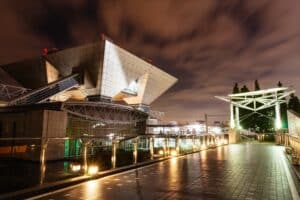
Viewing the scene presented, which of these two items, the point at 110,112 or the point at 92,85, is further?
the point at 92,85

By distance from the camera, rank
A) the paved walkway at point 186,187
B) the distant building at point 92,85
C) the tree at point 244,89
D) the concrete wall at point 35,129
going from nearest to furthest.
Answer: the paved walkway at point 186,187, the concrete wall at point 35,129, the distant building at point 92,85, the tree at point 244,89

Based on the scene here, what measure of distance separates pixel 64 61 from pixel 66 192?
45.5 m

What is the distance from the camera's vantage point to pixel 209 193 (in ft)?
18.2

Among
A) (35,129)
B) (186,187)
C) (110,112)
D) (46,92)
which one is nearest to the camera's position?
(186,187)

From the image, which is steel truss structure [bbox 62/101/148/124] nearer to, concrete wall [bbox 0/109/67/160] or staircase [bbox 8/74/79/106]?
staircase [bbox 8/74/79/106]

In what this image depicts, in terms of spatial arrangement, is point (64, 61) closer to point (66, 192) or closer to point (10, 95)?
point (10, 95)

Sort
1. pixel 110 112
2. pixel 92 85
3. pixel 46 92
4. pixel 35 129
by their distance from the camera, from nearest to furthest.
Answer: pixel 35 129, pixel 46 92, pixel 110 112, pixel 92 85

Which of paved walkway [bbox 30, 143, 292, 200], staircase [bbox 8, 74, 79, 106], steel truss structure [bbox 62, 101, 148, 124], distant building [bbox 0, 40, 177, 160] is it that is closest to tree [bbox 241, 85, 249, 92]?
distant building [bbox 0, 40, 177, 160]

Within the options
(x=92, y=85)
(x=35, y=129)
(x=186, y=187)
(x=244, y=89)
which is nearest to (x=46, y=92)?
(x=92, y=85)

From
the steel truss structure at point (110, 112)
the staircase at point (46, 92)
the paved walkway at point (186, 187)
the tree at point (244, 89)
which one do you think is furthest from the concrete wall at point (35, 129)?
the tree at point (244, 89)

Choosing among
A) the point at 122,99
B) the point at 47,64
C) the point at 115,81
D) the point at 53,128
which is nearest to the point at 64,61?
the point at 47,64

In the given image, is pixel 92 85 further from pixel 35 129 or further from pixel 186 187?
pixel 186 187

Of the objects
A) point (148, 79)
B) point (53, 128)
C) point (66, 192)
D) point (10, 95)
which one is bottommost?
point (66, 192)

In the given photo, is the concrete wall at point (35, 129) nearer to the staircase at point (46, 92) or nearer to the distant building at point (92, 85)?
the distant building at point (92, 85)
